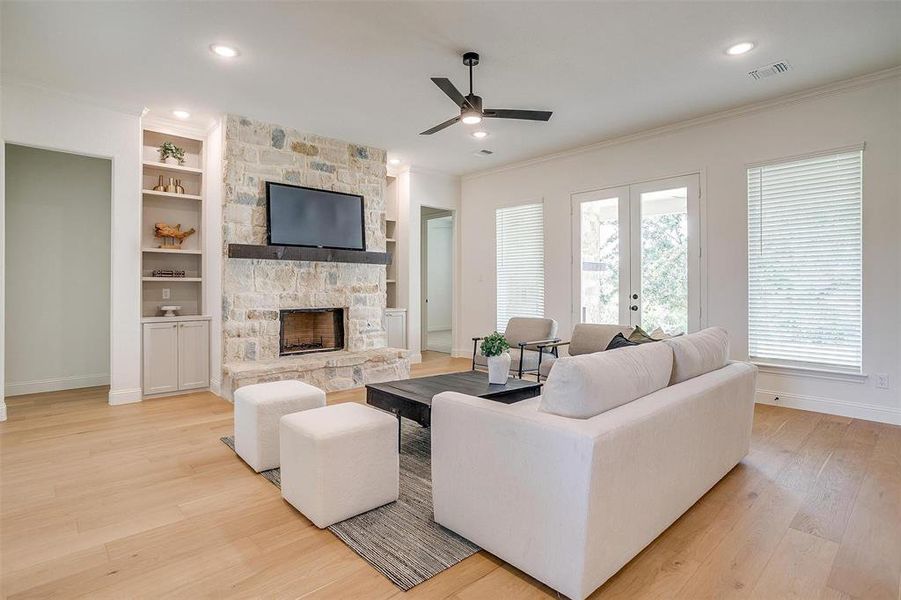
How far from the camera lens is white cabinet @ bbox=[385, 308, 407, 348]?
6.72 m

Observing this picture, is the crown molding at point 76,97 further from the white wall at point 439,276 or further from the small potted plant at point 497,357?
the white wall at point 439,276

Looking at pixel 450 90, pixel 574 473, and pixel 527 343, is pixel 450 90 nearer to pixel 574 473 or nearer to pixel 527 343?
pixel 527 343

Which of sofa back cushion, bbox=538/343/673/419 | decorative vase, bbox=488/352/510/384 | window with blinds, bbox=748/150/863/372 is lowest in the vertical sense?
decorative vase, bbox=488/352/510/384

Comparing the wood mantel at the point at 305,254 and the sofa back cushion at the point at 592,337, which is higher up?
the wood mantel at the point at 305,254

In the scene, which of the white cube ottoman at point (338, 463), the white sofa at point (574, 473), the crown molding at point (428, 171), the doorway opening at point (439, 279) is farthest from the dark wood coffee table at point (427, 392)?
the doorway opening at point (439, 279)

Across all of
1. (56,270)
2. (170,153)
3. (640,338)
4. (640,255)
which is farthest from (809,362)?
(56,270)

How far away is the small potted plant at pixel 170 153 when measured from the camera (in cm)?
499

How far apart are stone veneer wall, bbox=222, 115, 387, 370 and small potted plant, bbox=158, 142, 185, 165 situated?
0.67 m

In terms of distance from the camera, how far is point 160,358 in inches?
190

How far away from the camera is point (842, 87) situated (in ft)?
13.3

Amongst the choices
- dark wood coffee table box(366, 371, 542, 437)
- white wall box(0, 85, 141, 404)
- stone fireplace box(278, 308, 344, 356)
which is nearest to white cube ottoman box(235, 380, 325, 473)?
dark wood coffee table box(366, 371, 542, 437)

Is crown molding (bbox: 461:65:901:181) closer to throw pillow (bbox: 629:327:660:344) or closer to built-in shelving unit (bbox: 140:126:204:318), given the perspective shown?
throw pillow (bbox: 629:327:660:344)

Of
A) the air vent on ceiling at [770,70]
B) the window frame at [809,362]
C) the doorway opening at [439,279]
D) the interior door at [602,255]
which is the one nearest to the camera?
the air vent on ceiling at [770,70]

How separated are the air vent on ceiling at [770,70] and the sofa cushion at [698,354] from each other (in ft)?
7.72
